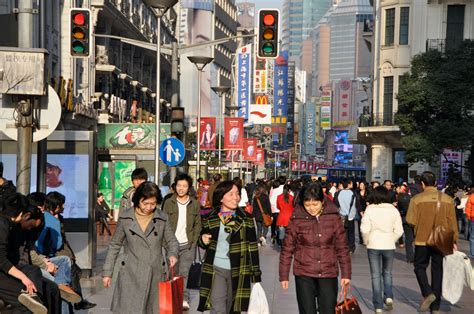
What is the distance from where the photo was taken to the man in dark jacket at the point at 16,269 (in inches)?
331

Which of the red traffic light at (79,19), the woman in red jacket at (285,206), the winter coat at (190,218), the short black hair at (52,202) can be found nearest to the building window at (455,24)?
the woman in red jacket at (285,206)

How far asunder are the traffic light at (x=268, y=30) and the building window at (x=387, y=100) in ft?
135

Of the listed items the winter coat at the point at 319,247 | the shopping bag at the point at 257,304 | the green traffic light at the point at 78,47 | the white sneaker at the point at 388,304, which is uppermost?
the green traffic light at the point at 78,47

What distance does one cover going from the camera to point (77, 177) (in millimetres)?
17344

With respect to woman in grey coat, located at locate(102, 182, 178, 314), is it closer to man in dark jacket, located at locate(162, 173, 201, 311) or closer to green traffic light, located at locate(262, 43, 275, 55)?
man in dark jacket, located at locate(162, 173, 201, 311)

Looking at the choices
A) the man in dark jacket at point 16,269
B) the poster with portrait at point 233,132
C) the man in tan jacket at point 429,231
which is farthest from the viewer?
the poster with portrait at point 233,132

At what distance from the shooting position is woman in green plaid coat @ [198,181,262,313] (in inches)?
393

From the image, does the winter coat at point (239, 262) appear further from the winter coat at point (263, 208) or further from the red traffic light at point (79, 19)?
the winter coat at point (263, 208)

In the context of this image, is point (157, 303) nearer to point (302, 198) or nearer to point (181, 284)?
point (181, 284)

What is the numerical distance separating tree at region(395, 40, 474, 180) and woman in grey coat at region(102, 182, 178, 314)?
33919 mm

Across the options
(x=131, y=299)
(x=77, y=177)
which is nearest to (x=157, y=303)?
(x=131, y=299)

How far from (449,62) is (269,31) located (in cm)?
2615

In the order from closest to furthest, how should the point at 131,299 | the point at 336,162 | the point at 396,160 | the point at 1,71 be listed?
the point at 131,299, the point at 1,71, the point at 396,160, the point at 336,162

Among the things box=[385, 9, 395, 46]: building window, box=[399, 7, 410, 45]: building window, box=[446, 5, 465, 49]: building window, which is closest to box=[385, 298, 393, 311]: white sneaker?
box=[446, 5, 465, 49]: building window
